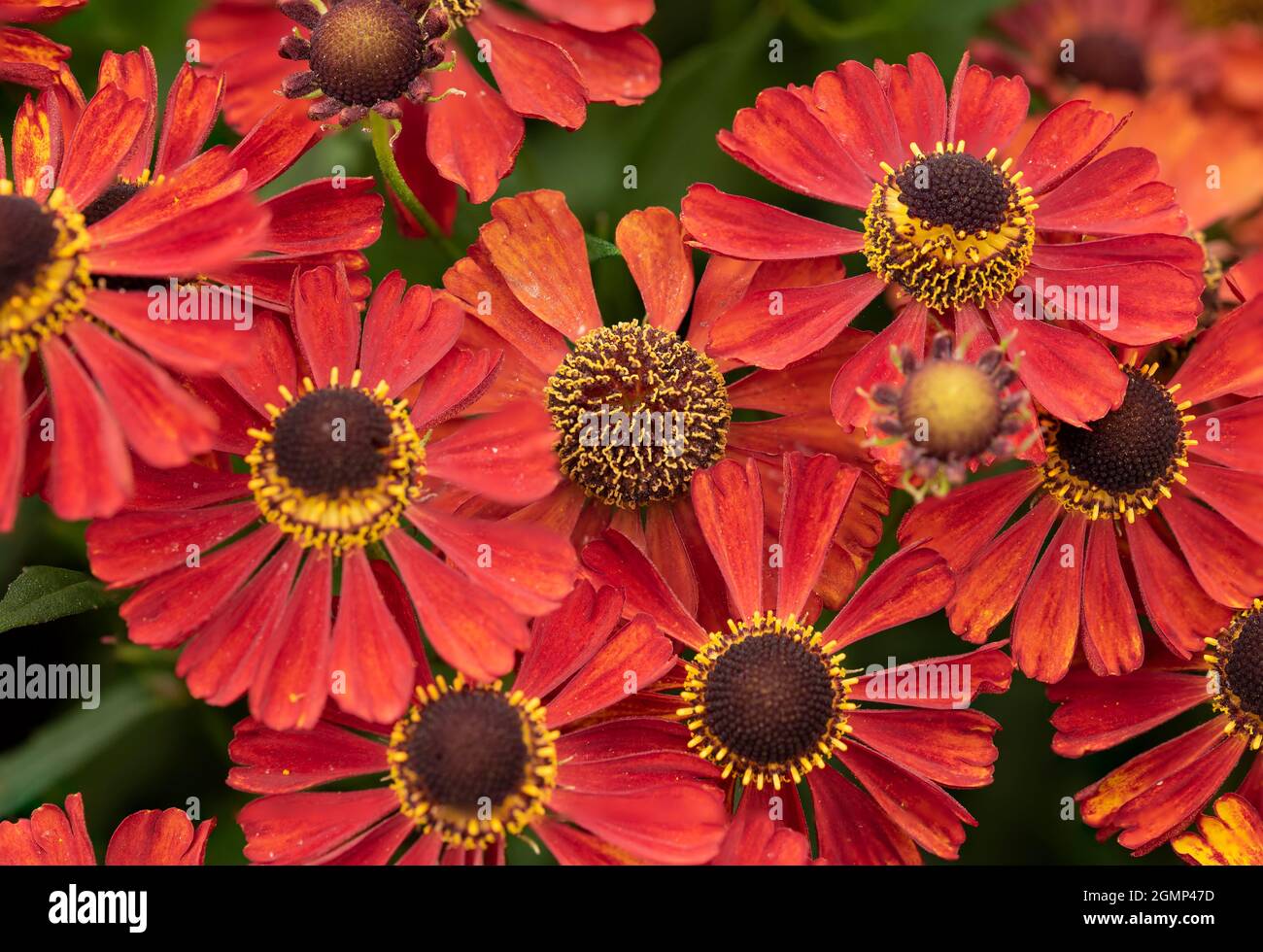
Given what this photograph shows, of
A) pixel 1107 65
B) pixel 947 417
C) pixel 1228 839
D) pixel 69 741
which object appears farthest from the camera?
pixel 1107 65

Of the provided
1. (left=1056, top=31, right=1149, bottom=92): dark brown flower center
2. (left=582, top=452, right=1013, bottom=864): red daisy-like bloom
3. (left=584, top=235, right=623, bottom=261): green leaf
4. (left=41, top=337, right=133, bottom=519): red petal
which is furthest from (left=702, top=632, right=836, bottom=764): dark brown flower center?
(left=1056, top=31, right=1149, bottom=92): dark brown flower center

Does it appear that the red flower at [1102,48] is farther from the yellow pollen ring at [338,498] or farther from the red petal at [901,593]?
the yellow pollen ring at [338,498]

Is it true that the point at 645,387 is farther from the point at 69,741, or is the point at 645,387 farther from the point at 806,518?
the point at 69,741

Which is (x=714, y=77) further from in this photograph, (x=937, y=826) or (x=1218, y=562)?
(x=937, y=826)

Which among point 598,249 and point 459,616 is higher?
point 598,249

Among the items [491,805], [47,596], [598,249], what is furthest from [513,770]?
[598,249]

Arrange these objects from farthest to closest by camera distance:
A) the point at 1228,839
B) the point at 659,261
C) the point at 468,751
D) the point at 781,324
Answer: the point at 659,261 < the point at 781,324 < the point at 1228,839 < the point at 468,751
